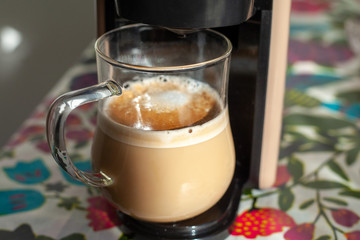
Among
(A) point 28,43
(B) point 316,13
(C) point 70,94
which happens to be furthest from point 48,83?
(C) point 70,94

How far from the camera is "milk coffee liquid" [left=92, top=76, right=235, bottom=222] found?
0.39m

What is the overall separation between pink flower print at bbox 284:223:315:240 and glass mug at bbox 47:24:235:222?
0.26 ft

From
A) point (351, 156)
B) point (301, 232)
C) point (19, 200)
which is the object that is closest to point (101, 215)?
point (19, 200)

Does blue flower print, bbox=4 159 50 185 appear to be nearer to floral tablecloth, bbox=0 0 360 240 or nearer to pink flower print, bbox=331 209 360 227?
floral tablecloth, bbox=0 0 360 240

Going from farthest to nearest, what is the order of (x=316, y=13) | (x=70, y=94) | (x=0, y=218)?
1. (x=316, y=13)
2. (x=0, y=218)
3. (x=70, y=94)

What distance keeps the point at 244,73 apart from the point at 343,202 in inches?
6.7

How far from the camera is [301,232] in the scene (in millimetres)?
448

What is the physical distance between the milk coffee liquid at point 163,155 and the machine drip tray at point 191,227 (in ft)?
0.05

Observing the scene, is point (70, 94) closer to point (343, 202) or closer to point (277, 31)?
point (277, 31)

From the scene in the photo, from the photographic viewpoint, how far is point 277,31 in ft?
1.41

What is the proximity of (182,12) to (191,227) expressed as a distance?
0.20m

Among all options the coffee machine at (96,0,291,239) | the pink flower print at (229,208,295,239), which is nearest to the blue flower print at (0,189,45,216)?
the coffee machine at (96,0,291,239)

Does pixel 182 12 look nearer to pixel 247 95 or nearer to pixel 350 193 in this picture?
pixel 247 95

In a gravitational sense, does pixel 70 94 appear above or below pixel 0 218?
above
